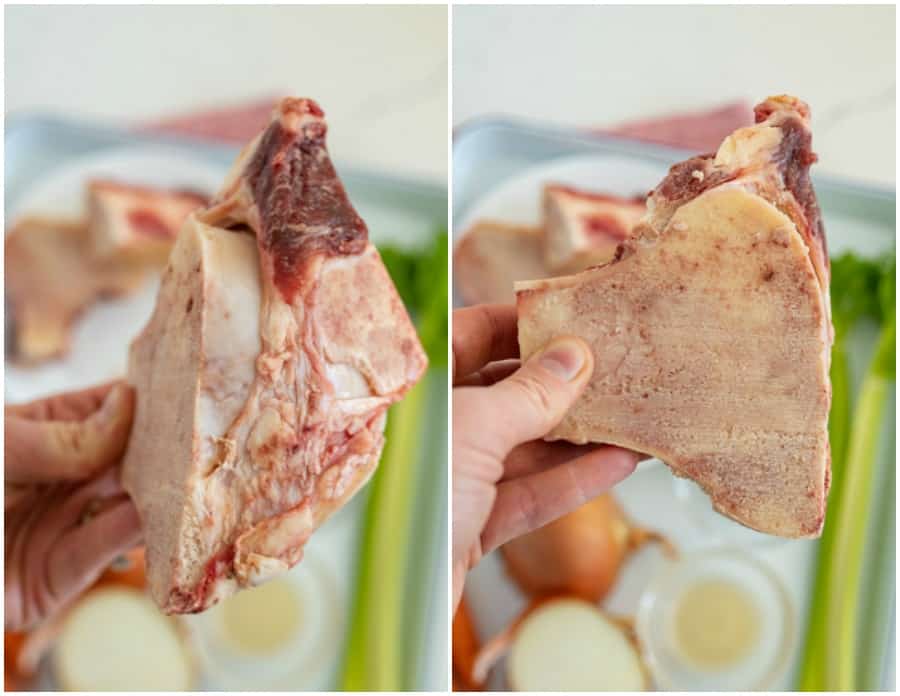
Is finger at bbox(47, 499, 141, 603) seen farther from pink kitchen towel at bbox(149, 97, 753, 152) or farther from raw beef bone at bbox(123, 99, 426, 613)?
pink kitchen towel at bbox(149, 97, 753, 152)

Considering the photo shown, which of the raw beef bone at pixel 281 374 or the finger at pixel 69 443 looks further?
the finger at pixel 69 443

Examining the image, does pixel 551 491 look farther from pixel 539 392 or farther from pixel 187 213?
pixel 187 213

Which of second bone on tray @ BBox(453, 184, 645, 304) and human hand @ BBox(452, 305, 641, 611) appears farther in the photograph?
second bone on tray @ BBox(453, 184, 645, 304)

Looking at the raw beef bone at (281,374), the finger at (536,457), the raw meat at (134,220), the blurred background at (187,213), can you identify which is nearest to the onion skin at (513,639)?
the blurred background at (187,213)

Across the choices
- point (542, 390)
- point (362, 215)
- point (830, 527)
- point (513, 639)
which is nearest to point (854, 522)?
point (830, 527)

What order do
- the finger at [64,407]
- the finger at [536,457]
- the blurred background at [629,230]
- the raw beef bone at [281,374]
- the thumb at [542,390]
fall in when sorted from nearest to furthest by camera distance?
the raw beef bone at [281,374] → the thumb at [542,390] → the finger at [536,457] → the finger at [64,407] → the blurred background at [629,230]

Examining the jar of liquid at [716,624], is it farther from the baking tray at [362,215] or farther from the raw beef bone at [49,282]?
the raw beef bone at [49,282]

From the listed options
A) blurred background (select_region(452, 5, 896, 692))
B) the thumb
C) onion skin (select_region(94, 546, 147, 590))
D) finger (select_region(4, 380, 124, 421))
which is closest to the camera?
the thumb

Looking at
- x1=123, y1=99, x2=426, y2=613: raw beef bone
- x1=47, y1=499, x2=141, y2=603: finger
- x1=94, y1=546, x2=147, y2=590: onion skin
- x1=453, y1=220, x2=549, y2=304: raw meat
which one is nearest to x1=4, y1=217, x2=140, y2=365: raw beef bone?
x1=94, y1=546, x2=147, y2=590: onion skin
